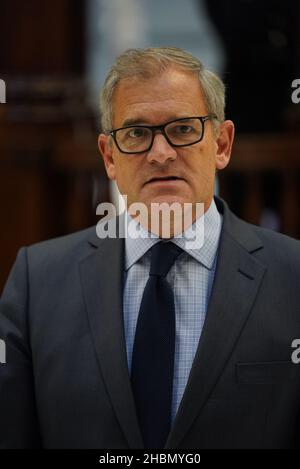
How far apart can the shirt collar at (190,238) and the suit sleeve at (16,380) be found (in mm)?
169

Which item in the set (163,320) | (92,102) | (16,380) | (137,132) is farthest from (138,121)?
(92,102)

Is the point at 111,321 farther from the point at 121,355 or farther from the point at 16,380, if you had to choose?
the point at 16,380

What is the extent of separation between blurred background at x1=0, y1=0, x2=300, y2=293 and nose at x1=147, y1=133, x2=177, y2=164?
0.98m

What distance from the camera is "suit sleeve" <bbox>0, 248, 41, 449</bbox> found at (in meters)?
1.01

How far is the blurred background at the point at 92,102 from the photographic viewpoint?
2334 millimetres

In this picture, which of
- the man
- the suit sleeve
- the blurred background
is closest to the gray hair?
the man

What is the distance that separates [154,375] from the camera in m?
0.96

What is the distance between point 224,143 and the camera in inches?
40.4

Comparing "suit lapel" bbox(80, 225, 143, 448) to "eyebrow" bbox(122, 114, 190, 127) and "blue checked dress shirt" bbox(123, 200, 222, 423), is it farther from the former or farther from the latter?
"eyebrow" bbox(122, 114, 190, 127)

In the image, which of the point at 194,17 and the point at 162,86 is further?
the point at 194,17

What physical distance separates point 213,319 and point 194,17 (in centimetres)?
250

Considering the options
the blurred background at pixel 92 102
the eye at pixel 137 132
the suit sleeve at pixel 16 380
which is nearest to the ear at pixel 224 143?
the eye at pixel 137 132
